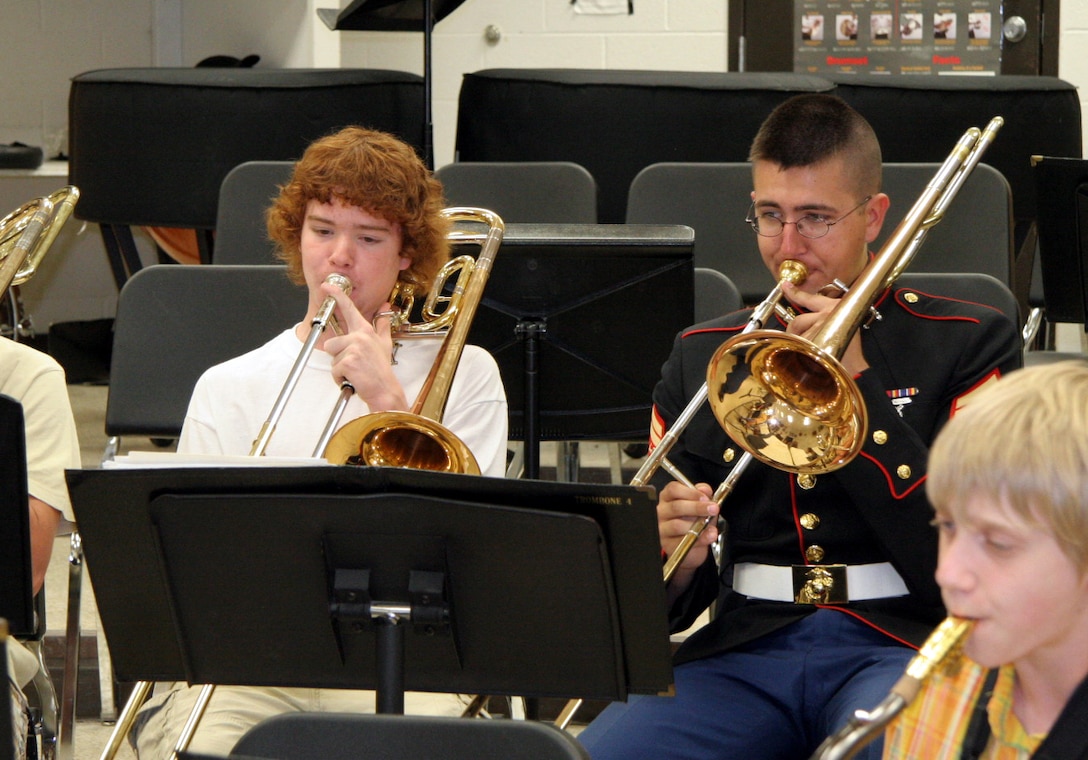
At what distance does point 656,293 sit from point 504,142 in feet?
6.42

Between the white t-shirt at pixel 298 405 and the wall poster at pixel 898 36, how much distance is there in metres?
3.64

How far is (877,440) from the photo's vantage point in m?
1.91

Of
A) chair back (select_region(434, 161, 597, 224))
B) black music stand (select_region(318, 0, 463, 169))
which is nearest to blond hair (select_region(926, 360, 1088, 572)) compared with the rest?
chair back (select_region(434, 161, 597, 224))

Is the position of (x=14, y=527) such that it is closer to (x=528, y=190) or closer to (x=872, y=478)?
(x=872, y=478)

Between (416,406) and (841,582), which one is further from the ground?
(416,406)

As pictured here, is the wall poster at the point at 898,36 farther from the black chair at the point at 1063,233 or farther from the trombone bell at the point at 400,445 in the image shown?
the trombone bell at the point at 400,445

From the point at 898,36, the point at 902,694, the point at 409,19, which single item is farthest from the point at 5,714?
the point at 898,36

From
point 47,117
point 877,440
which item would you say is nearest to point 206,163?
point 47,117

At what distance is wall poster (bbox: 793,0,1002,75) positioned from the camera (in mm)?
5477

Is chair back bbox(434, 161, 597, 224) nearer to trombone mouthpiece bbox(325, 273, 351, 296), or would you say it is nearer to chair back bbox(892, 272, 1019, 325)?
chair back bbox(892, 272, 1019, 325)

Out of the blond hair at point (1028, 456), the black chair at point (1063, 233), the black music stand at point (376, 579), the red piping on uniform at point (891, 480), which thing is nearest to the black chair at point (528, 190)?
the black chair at point (1063, 233)

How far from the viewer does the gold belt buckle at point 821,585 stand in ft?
6.49

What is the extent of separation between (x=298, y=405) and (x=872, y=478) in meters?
0.89

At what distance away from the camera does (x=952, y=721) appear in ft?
4.40
